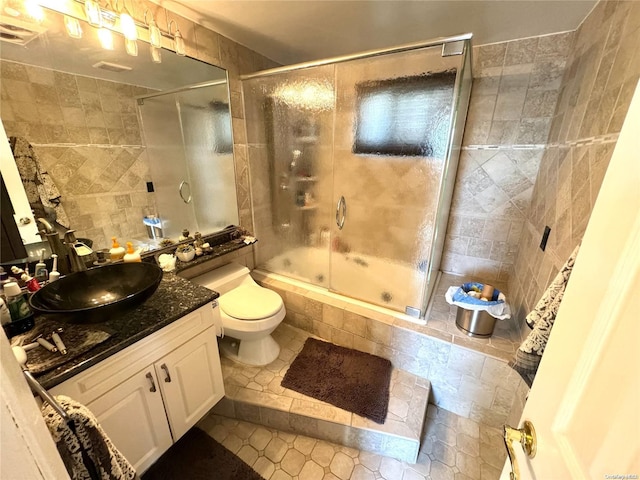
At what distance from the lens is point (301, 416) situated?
1.50 meters

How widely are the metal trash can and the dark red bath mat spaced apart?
56cm

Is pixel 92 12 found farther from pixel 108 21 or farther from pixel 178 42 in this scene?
pixel 178 42

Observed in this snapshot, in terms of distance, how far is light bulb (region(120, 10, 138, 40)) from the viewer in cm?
125

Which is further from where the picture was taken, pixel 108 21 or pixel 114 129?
pixel 114 129

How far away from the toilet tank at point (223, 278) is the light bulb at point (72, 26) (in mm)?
1419

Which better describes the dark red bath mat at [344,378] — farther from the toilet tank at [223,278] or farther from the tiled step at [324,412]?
the toilet tank at [223,278]

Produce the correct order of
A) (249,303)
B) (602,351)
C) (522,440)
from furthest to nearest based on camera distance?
(249,303)
(522,440)
(602,351)

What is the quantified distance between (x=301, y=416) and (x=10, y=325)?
1.35 metres

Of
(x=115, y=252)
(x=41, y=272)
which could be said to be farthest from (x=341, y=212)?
(x=41, y=272)

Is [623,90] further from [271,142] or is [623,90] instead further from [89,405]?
[89,405]

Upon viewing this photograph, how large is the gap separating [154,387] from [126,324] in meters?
0.30

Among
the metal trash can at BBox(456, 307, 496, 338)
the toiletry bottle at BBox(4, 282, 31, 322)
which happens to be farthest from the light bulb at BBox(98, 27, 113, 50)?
the metal trash can at BBox(456, 307, 496, 338)

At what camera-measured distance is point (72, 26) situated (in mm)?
1181

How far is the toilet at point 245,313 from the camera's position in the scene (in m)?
1.67
